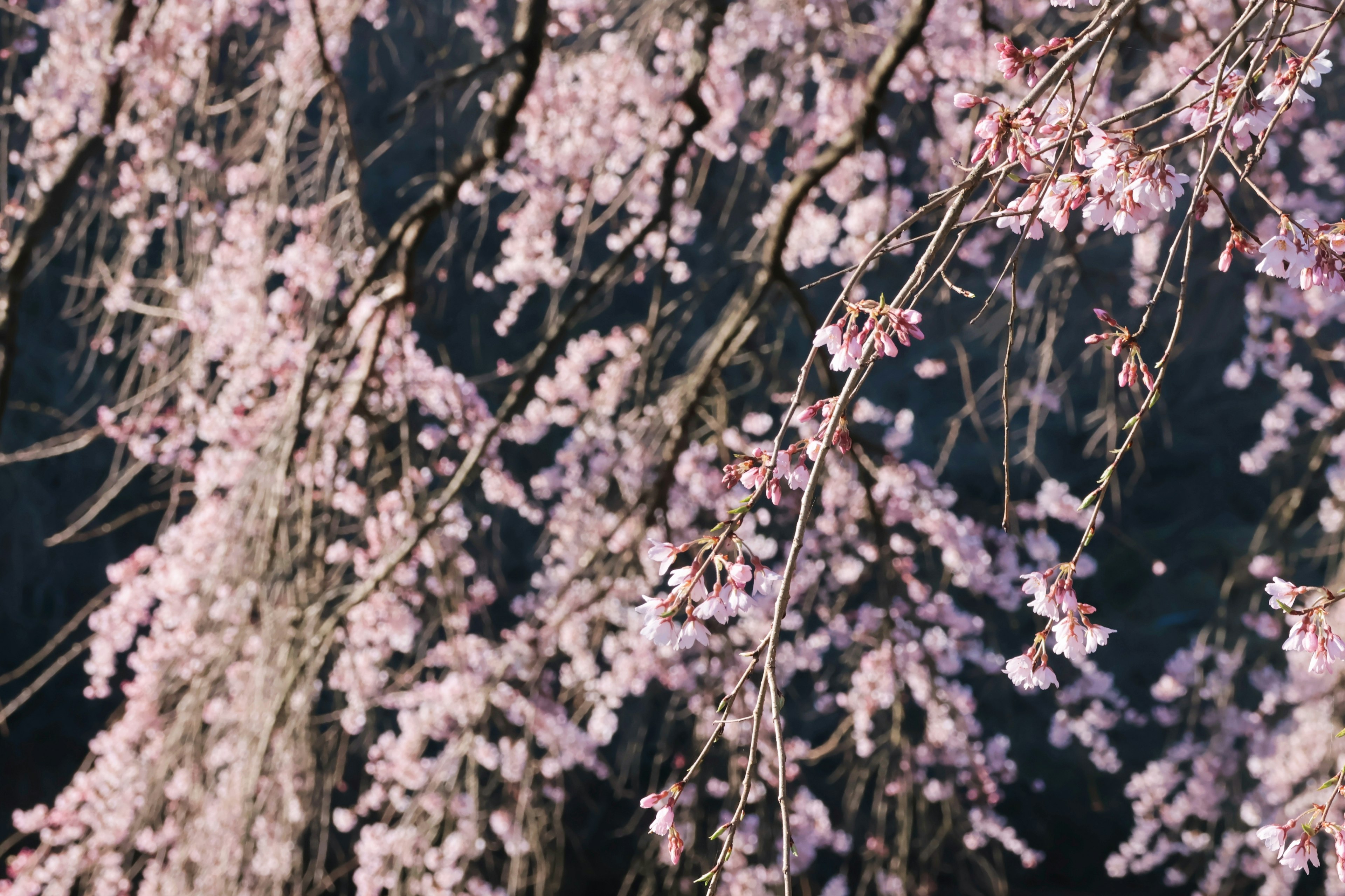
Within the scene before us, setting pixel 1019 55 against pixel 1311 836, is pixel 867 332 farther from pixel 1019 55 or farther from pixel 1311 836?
pixel 1311 836

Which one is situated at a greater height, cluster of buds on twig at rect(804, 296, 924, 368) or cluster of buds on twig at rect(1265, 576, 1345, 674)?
cluster of buds on twig at rect(804, 296, 924, 368)

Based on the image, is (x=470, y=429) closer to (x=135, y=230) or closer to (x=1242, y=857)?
(x=135, y=230)

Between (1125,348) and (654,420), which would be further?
(654,420)

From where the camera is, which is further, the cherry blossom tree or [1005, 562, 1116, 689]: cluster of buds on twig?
the cherry blossom tree

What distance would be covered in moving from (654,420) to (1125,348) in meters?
1.98

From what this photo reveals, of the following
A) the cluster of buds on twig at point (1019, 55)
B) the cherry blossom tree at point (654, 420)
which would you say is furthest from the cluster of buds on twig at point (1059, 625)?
the cluster of buds on twig at point (1019, 55)

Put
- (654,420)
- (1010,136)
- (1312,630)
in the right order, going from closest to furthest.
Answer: (1010,136)
(1312,630)
(654,420)

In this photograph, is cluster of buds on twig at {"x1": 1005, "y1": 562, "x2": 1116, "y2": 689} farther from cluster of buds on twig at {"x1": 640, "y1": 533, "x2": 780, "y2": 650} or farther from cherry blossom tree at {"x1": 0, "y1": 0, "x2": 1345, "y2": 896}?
cluster of buds on twig at {"x1": 640, "y1": 533, "x2": 780, "y2": 650}

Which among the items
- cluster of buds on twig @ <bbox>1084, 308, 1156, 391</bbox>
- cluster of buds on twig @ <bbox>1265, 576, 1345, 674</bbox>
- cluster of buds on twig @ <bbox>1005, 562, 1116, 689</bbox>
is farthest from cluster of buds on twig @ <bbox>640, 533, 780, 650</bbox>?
cluster of buds on twig @ <bbox>1265, 576, 1345, 674</bbox>

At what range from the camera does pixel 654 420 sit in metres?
2.73

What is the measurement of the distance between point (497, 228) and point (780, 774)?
432 centimetres

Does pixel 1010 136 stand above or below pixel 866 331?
above

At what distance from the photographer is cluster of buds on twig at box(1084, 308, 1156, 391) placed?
0.78 meters

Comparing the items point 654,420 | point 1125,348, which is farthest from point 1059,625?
point 654,420
